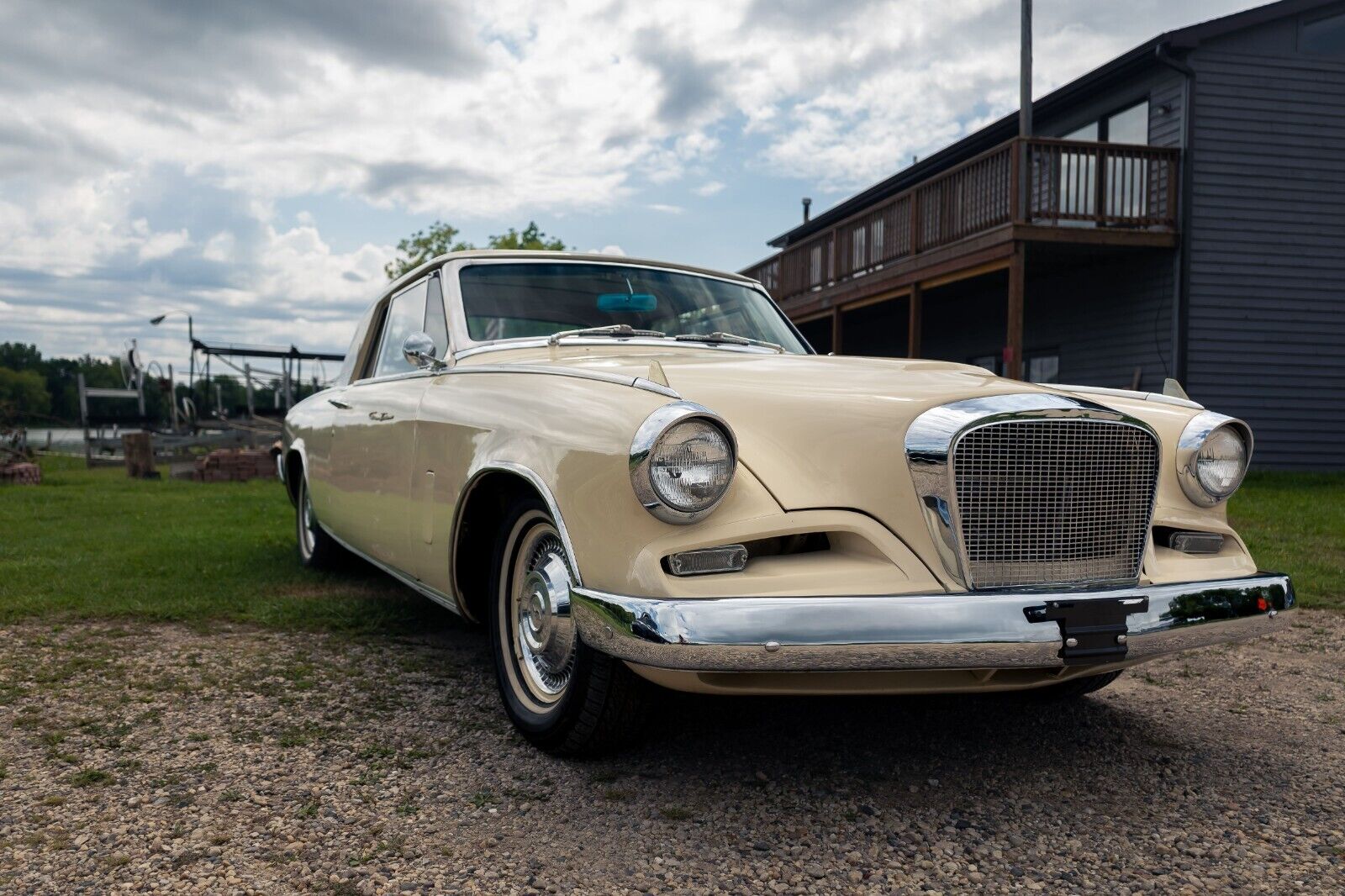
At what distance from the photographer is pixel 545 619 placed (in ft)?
9.45

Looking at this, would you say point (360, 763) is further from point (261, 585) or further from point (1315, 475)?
point (1315, 475)

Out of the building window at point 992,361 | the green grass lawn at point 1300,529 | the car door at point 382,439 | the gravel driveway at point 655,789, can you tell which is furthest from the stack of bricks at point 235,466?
the green grass lawn at point 1300,529

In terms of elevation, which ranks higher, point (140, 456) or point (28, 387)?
point (28, 387)

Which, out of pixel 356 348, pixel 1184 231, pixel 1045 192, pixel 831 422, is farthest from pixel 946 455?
pixel 1045 192

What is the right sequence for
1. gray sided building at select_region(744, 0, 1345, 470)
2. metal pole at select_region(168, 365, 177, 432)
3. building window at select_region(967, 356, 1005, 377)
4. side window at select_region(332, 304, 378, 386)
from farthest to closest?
metal pole at select_region(168, 365, 177, 432) → building window at select_region(967, 356, 1005, 377) → gray sided building at select_region(744, 0, 1345, 470) → side window at select_region(332, 304, 378, 386)

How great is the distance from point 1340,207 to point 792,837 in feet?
45.9

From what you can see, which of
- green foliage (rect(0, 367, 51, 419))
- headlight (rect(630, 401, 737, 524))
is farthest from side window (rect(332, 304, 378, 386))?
green foliage (rect(0, 367, 51, 419))

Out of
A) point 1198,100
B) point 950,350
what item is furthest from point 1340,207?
point 950,350

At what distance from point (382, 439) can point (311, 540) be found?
2.07 meters

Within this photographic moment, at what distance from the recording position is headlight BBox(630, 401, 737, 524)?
235cm

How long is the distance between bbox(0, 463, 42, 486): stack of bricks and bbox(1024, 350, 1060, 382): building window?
45.4 ft

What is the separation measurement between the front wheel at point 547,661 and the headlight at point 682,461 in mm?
357

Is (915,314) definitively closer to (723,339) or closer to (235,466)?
(235,466)

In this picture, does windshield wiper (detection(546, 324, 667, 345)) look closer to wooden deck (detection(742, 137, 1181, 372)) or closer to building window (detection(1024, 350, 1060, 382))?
wooden deck (detection(742, 137, 1181, 372))
